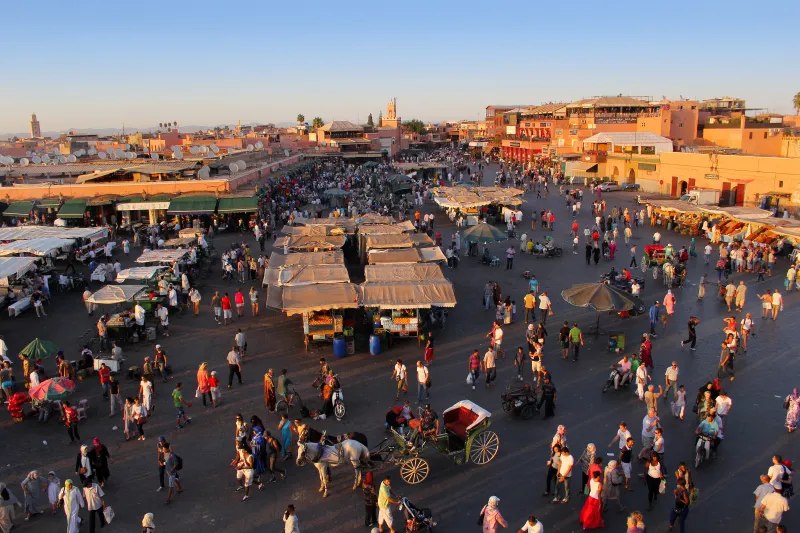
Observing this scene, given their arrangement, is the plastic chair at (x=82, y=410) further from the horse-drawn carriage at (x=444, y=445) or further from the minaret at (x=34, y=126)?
the minaret at (x=34, y=126)

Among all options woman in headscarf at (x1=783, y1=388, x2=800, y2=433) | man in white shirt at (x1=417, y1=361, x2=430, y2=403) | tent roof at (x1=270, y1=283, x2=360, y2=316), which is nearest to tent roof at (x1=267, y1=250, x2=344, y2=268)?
tent roof at (x1=270, y1=283, x2=360, y2=316)

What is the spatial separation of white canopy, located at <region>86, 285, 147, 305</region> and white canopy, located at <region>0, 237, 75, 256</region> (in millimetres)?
6728

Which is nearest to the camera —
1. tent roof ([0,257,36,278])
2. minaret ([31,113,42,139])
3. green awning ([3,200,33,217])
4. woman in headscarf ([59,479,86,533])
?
woman in headscarf ([59,479,86,533])

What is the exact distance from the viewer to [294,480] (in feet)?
29.8

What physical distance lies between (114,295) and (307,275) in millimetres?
5256

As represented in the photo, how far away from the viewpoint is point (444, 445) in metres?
9.12

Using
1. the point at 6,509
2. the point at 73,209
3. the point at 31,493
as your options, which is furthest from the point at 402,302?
the point at 73,209

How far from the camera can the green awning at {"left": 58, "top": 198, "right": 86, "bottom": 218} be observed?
31.3 meters

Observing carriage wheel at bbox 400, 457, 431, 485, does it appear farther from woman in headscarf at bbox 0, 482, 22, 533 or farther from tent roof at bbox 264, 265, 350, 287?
tent roof at bbox 264, 265, 350, 287

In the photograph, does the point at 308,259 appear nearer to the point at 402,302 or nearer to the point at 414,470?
the point at 402,302

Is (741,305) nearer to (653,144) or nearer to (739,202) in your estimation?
(739,202)

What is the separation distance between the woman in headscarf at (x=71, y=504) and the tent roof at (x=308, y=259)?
10.6 metres

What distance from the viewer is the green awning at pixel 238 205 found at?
1231 inches

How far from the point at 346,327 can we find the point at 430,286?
2318mm
